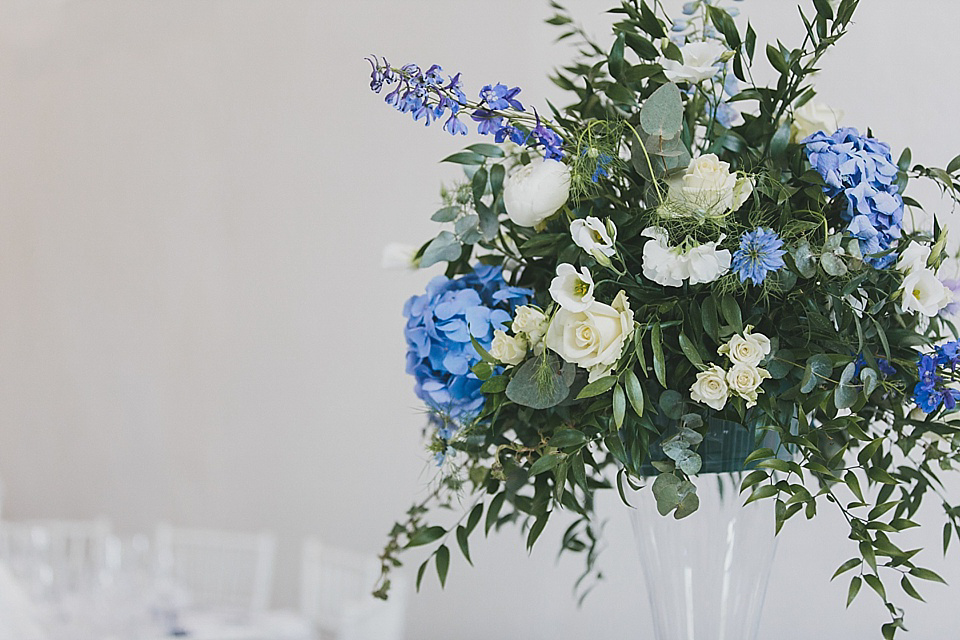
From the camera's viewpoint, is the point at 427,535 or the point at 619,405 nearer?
the point at 619,405

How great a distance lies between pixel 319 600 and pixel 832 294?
2012 millimetres

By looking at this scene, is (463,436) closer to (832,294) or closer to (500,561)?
(832,294)

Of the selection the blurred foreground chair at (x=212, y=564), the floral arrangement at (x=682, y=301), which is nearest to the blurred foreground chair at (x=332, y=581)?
the blurred foreground chair at (x=212, y=564)

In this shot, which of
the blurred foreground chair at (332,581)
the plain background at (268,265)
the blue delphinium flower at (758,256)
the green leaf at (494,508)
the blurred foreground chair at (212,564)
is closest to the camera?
the blue delphinium flower at (758,256)

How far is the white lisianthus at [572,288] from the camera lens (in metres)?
0.61

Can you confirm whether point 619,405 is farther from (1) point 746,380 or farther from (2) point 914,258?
(2) point 914,258

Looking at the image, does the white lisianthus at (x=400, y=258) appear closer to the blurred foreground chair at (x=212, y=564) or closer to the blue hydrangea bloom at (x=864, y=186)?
the blue hydrangea bloom at (x=864, y=186)

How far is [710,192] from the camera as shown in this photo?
64 cm

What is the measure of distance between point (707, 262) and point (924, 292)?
6.3 inches

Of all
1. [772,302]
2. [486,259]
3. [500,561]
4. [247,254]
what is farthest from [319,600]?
[772,302]

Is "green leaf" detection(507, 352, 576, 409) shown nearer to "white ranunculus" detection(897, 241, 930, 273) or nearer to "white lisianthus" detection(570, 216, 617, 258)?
"white lisianthus" detection(570, 216, 617, 258)

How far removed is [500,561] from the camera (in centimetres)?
194

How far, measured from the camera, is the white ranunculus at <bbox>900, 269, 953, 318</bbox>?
2.05 feet

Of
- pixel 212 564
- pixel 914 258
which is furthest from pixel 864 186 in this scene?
pixel 212 564
